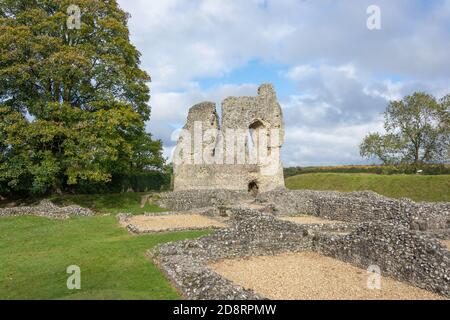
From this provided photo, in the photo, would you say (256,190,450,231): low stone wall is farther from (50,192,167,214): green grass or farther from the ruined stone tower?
(50,192,167,214): green grass

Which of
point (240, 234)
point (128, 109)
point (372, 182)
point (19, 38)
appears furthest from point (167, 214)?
point (372, 182)

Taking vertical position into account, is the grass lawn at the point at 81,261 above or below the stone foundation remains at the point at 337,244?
below

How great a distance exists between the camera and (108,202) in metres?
27.8

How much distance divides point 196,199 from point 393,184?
62.9 feet

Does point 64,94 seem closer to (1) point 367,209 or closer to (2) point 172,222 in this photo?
(2) point 172,222

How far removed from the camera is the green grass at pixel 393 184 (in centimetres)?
3056

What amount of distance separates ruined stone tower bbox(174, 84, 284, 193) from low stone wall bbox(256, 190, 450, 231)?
22.7 feet

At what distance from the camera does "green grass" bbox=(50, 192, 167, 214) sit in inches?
1032

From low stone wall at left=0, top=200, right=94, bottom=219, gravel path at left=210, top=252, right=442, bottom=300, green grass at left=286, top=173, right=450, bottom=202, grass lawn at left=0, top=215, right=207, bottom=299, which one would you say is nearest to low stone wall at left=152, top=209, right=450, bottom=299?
gravel path at left=210, top=252, right=442, bottom=300

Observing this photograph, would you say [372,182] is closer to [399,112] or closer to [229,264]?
[399,112]

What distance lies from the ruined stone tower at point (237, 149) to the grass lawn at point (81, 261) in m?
13.6

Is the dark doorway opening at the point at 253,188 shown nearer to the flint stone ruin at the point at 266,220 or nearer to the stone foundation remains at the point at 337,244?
the flint stone ruin at the point at 266,220

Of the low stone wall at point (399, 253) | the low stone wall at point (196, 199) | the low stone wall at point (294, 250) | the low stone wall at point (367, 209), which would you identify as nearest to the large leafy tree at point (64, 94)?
the low stone wall at point (196, 199)

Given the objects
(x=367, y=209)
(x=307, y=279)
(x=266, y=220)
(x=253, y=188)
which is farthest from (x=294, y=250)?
(x=253, y=188)
